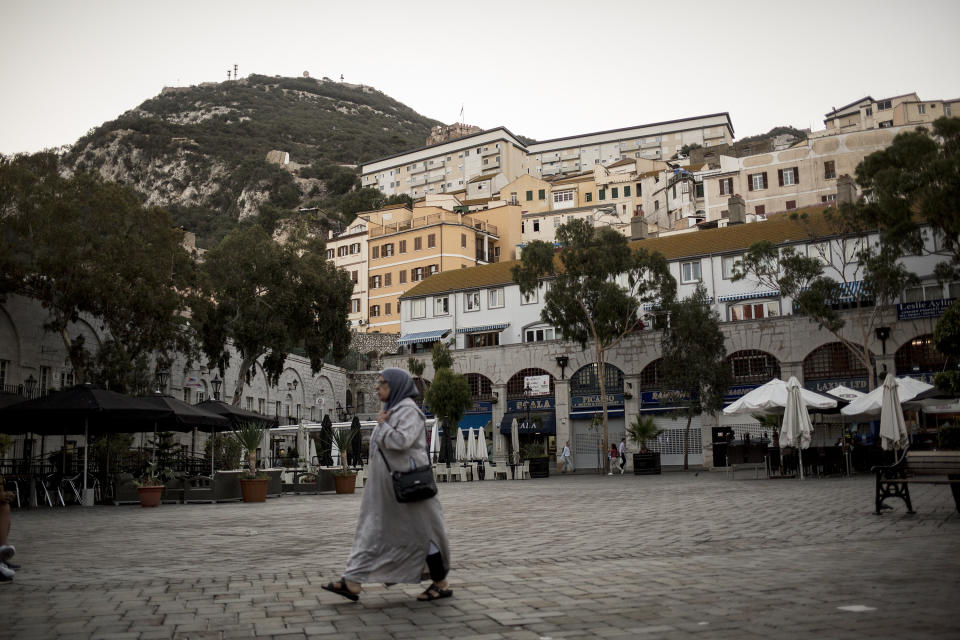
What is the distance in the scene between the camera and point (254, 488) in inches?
797

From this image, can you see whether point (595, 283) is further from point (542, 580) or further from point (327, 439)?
point (542, 580)

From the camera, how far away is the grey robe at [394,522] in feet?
19.1

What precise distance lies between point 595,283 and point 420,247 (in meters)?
36.0

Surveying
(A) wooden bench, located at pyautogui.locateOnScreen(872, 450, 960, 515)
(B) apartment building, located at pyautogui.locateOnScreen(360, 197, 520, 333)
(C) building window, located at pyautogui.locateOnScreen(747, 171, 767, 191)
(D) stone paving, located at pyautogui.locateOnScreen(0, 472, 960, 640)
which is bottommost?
(D) stone paving, located at pyautogui.locateOnScreen(0, 472, 960, 640)

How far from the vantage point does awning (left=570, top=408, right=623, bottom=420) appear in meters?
44.3

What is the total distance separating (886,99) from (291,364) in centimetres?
7400

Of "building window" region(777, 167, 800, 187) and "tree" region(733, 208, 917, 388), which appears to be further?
"building window" region(777, 167, 800, 187)

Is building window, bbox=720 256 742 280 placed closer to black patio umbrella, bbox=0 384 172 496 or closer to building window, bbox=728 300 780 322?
building window, bbox=728 300 780 322

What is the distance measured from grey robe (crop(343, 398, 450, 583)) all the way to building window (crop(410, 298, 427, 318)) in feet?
153

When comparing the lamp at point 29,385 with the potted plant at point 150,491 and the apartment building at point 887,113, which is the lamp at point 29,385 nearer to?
the potted plant at point 150,491

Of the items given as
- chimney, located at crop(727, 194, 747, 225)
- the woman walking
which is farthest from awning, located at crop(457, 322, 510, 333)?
the woman walking

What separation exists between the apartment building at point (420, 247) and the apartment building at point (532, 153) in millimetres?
26693

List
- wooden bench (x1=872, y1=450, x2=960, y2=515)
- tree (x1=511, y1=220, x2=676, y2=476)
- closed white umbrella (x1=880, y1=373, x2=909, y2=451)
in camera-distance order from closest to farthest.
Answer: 1. wooden bench (x1=872, y1=450, x2=960, y2=515)
2. closed white umbrella (x1=880, y1=373, x2=909, y2=451)
3. tree (x1=511, y1=220, x2=676, y2=476)

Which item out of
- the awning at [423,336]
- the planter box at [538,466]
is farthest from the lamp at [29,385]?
the awning at [423,336]
